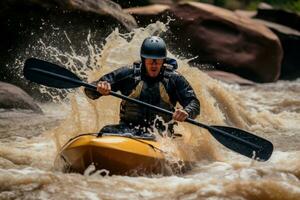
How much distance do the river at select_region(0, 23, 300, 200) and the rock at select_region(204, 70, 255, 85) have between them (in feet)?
12.3

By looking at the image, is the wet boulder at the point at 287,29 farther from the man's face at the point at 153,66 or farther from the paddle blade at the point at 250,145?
the man's face at the point at 153,66

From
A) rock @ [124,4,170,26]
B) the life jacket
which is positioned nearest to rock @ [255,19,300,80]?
rock @ [124,4,170,26]

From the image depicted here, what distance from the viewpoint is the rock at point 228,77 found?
1340cm

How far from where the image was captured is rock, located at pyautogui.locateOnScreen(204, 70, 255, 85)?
13398mm

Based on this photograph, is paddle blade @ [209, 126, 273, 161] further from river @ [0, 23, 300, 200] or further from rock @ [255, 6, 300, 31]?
rock @ [255, 6, 300, 31]

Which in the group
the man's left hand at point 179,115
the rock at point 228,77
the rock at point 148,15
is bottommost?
the rock at point 228,77

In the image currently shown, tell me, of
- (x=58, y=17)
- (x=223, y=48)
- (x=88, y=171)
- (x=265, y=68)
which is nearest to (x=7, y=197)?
(x=88, y=171)

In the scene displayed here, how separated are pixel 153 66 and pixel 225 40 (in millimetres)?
A: 8928

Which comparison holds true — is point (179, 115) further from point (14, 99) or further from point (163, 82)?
point (14, 99)

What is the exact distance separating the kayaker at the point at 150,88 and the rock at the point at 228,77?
322 inches

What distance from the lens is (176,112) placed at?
16.0 feet

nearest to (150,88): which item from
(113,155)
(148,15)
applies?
(113,155)

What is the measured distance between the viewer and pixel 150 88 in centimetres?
514

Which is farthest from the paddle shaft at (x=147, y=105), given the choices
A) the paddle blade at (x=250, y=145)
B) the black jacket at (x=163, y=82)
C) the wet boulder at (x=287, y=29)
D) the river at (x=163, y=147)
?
the wet boulder at (x=287, y=29)
